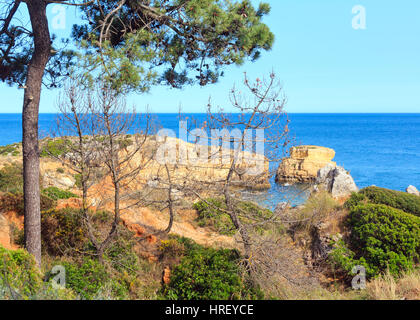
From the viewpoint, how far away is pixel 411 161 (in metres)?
45.3

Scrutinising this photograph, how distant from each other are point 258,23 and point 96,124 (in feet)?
14.7

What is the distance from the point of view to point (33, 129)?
23.5 feet

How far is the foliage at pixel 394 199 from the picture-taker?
11.8 m

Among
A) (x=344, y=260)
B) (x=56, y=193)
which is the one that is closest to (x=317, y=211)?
(x=344, y=260)

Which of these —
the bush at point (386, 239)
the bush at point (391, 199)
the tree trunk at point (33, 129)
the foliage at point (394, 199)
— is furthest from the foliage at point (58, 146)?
the foliage at point (394, 199)

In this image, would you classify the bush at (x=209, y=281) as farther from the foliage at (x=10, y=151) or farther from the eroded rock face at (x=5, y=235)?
the foliage at (x=10, y=151)

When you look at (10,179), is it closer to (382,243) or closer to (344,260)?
(344,260)

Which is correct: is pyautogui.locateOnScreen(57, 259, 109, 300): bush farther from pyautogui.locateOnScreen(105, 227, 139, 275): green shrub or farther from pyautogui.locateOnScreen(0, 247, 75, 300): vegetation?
pyautogui.locateOnScreen(0, 247, 75, 300): vegetation

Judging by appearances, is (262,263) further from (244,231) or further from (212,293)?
Result: (212,293)

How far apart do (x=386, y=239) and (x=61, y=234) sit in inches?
346

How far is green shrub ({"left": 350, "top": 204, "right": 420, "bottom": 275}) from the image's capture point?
30.3ft

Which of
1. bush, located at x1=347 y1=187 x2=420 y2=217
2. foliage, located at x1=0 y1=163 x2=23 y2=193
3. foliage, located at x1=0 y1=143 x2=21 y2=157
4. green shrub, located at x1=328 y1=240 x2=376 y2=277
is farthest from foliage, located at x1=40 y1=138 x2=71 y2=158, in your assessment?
foliage, located at x1=0 y1=143 x2=21 y2=157

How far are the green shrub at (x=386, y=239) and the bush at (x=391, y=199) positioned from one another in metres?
1.29

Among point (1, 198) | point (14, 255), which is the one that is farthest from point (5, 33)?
point (14, 255)
